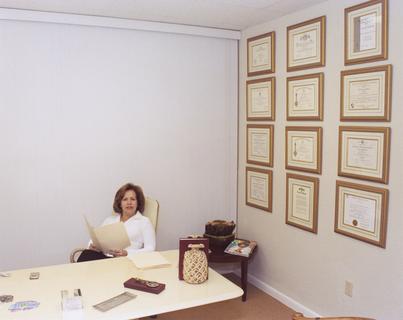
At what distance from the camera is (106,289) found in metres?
2.38

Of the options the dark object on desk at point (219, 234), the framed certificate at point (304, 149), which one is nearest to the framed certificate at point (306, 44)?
the framed certificate at point (304, 149)

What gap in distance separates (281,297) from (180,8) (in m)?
2.59

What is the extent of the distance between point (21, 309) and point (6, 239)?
5.87ft

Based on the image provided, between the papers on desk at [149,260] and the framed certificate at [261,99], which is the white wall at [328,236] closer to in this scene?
the framed certificate at [261,99]

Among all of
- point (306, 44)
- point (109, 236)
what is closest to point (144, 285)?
point (109, 236)

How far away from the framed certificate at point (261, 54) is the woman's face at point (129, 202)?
1617 mm

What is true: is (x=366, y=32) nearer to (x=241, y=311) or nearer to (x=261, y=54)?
(x=261, y=54)

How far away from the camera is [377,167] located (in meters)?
2.93

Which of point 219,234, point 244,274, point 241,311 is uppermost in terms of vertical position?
point 219,234

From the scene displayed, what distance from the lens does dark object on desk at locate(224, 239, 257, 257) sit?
3988 millimetres

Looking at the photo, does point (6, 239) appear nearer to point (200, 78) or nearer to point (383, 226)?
point (200, 78)

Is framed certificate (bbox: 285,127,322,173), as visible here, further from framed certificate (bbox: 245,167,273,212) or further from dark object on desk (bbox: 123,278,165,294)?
dark object on desk (bbox: 123,278,165,294)

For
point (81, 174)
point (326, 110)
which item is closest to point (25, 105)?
point (81, 174)

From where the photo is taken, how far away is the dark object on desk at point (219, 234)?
4121mm
